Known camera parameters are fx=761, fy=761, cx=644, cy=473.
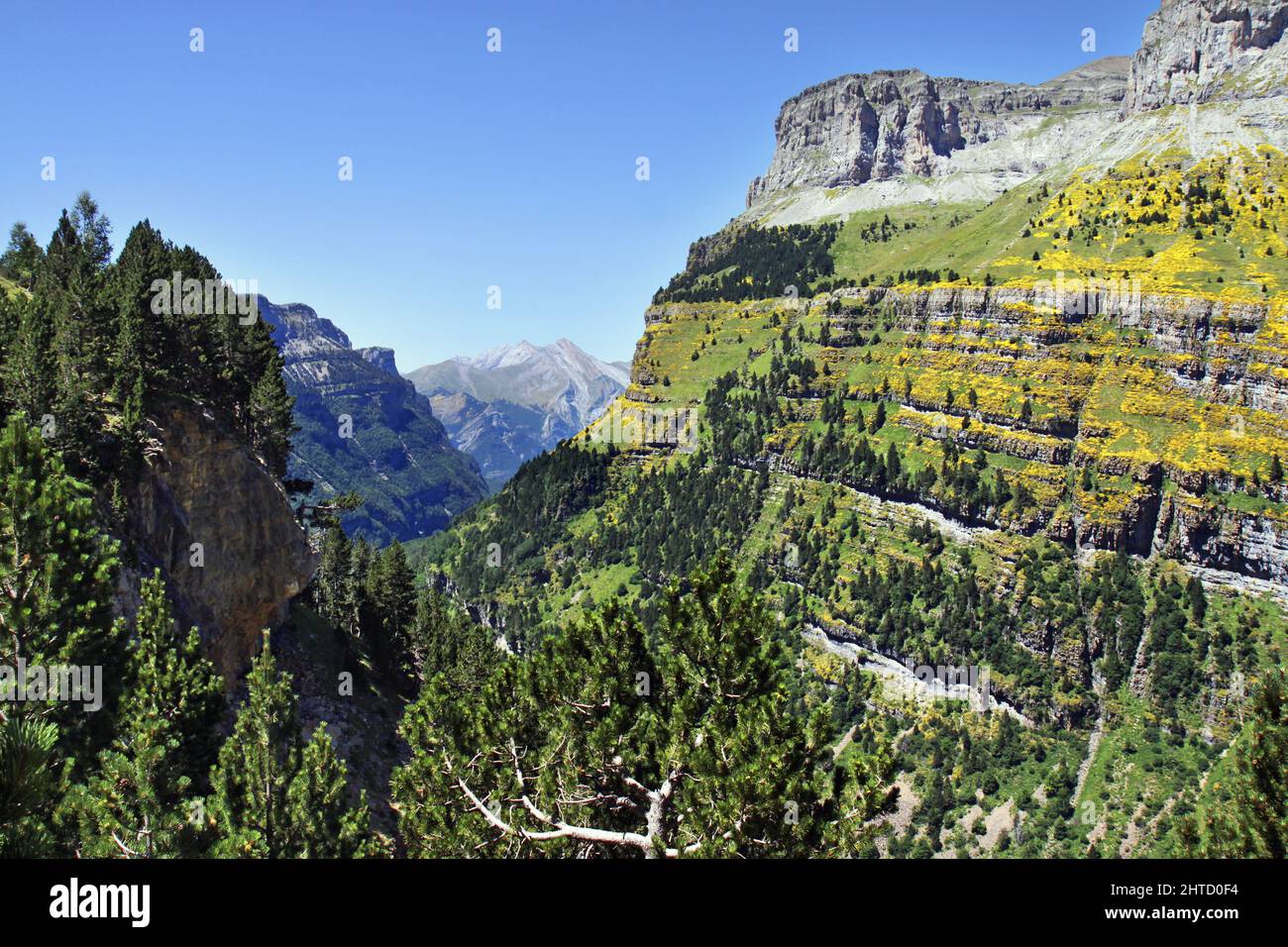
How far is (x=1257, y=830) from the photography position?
24.9 meters

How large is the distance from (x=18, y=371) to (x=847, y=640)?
136545 mm

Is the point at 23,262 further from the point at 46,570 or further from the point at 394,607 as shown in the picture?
the point at 46,570

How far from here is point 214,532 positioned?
5653cm

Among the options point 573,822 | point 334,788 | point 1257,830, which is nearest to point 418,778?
point 334,788

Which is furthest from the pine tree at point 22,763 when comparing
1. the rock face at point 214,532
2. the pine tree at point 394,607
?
the pine tree at point 394,607

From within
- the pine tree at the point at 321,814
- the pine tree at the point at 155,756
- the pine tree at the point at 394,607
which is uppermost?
the pine tree at the point at 155,756

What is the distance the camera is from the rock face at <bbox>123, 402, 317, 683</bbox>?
162 ft

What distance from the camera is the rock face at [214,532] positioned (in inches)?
1939

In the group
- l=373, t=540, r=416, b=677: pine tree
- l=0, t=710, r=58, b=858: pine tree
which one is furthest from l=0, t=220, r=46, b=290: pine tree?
l=0, t=710, r=58, b=858: pine tree

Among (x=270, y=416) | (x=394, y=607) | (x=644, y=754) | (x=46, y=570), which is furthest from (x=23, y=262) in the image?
(x=644, y=754)

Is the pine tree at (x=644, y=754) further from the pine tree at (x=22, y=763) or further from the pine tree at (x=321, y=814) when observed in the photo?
the pine tree at (x=22, y=763)

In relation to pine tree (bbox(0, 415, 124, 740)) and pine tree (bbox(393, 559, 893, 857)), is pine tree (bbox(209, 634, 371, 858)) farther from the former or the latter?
pine tree (bbox(0, 415, 124, 740))

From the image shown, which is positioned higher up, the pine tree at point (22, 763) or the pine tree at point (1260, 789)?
the pine tree at point (22, 763)
